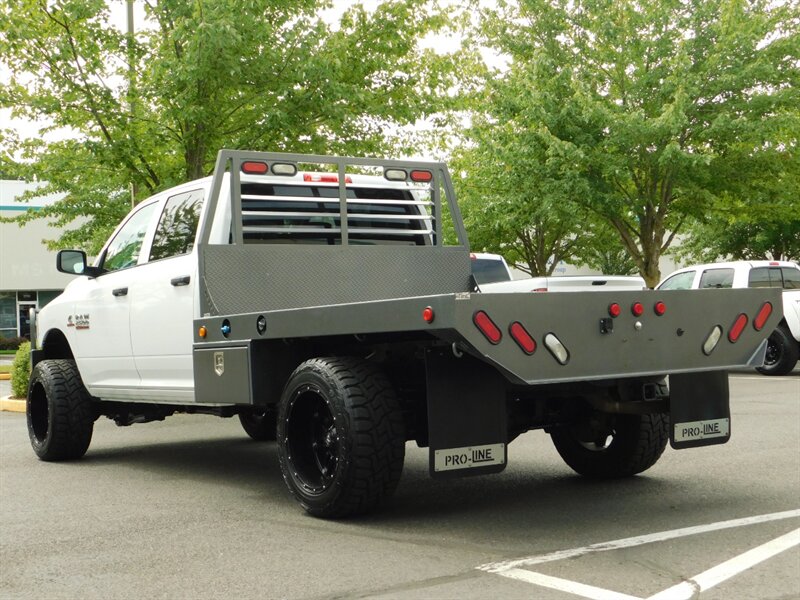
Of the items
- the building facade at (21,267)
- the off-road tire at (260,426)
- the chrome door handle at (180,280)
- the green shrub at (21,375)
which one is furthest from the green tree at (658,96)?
the building facade at (21,267)

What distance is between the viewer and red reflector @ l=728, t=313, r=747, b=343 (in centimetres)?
581

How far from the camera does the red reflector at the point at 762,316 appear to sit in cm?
593

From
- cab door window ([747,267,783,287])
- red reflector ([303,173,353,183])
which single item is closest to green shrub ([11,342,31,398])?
red reflector ([303,173,353,183])

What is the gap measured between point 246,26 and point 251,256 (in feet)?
25.0

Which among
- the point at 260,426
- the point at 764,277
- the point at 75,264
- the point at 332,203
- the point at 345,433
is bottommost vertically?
the point at 260,426

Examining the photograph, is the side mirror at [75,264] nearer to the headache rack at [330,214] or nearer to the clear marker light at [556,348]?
the headache rack at [330,214]

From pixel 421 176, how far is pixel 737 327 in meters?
3.07

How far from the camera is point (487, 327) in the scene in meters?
4.89

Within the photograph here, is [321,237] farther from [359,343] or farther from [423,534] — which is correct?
[423,534]

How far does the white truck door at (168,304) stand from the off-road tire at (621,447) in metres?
2.63

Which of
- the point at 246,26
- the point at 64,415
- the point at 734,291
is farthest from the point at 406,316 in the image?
the point at 246,26

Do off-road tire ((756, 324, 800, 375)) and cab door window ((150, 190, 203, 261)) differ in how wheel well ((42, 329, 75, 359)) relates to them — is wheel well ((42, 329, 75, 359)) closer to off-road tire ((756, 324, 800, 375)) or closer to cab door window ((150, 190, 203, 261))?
cab door window ((150, 190, 203, 261))

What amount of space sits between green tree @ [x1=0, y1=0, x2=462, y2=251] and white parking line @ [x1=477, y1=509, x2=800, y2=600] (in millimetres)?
9919

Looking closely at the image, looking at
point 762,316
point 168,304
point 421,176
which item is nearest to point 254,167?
point 168,304
